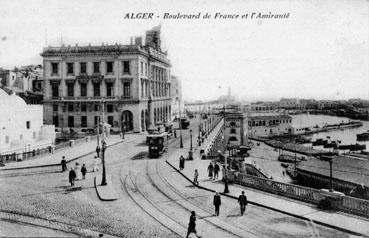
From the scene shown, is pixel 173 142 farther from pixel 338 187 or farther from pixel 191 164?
pixel 338 187

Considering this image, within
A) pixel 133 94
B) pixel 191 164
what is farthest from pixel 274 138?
pixel 191 164

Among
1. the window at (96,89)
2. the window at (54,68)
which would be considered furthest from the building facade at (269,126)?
the window at (54,68)

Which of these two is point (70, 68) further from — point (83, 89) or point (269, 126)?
point (269, 126)

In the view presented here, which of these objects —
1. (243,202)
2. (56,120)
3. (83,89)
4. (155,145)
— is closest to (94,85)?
(83,89)

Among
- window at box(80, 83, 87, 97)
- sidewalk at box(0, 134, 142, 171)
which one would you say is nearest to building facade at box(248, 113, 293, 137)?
window at box(80, 83, 87, 97)

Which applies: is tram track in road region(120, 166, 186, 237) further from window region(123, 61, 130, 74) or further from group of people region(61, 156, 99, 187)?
window region(123, 61, 130, 74)

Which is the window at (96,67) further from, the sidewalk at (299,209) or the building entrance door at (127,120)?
the sidewalk at (299,209)
